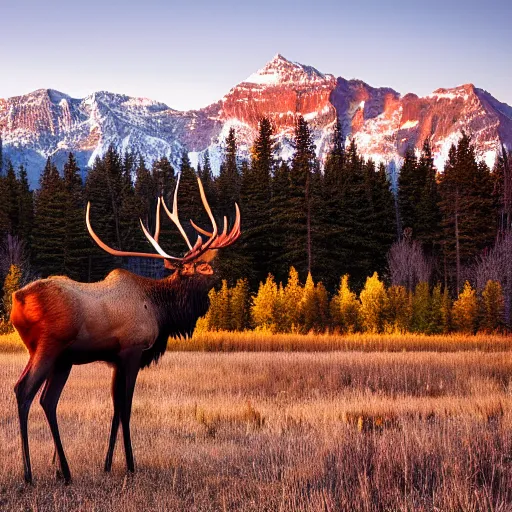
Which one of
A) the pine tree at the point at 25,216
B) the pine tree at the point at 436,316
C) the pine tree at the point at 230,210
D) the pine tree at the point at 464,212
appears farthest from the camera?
the pine tree at the point at 25,216

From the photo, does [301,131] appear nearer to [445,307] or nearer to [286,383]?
[445,307]

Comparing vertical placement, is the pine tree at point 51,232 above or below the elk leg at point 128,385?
above

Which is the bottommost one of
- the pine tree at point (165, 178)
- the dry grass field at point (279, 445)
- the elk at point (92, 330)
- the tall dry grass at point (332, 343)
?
the tall dry grass at point (332, 343)

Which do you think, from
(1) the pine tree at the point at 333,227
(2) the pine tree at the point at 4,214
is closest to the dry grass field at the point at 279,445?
(1) the pine tree at the point at 333,227

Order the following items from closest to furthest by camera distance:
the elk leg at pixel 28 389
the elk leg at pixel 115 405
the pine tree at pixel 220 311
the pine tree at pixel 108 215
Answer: the elk leg at pixel 28 389
the elk leg at pixel 115 405
the pine tree at pixel 220 311
the pine tree at pixel 108 215

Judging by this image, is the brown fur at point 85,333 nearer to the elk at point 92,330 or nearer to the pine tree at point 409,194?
the elk at point 92,330

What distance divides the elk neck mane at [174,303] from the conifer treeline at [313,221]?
26.5 m

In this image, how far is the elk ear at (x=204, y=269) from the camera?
6.37 meters

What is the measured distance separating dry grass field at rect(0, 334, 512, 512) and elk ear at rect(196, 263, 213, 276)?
1.75 m

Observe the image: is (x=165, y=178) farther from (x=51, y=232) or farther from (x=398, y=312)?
(x=398, y=312)

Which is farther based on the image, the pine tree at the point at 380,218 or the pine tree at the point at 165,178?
the pine tree at the point at 165,178

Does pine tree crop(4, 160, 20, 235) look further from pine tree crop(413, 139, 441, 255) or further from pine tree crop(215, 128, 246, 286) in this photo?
pine tree crop(413, 139, 441, 255)

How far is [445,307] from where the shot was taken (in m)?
24.4

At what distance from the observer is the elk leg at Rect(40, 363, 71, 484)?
17.9ft
